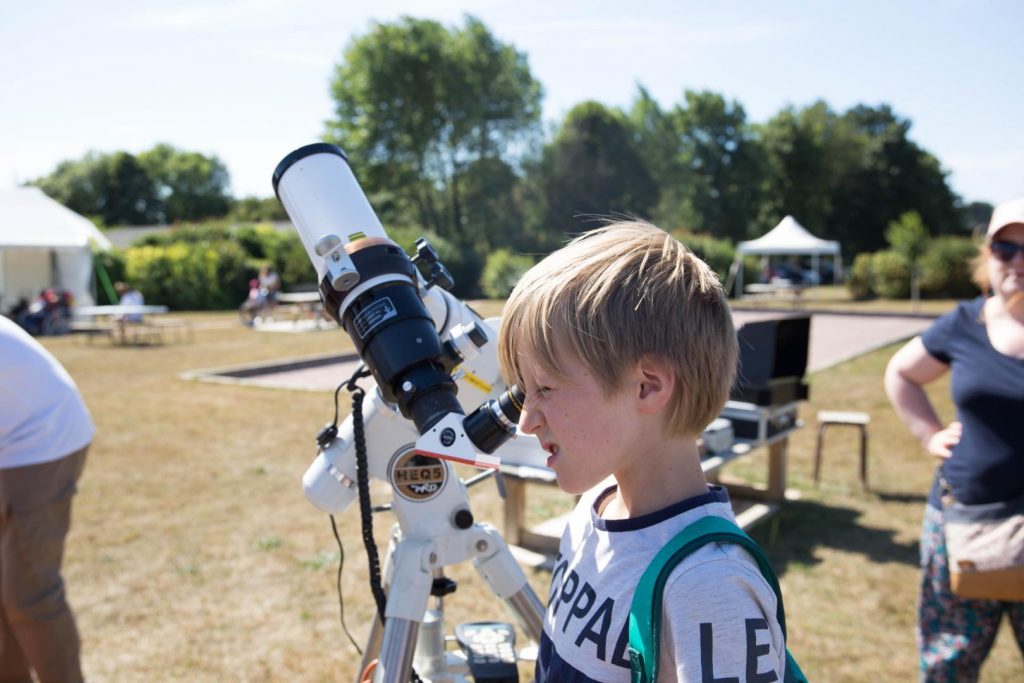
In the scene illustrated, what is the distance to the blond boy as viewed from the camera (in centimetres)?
105

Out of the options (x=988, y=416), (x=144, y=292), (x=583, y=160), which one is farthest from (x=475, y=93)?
(x=988, y=416)

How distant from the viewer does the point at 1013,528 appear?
2.17 m

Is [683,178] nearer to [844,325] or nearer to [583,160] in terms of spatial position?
[583,160]

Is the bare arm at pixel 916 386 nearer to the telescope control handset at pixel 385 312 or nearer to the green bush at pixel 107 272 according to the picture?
the telescope control handset at pixel 385 312

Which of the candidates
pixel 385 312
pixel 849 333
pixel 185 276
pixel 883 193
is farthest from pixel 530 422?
pixel 883 193

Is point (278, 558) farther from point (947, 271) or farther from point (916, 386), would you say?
point (947, 271)

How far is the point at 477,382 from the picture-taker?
1702 mm

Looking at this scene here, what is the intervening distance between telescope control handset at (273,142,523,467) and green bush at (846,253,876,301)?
2799cm

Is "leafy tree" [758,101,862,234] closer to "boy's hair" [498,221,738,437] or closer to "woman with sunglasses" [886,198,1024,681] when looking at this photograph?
"woman with sunglasses" [886,198,1024,681]

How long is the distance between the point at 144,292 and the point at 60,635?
88.6 feet

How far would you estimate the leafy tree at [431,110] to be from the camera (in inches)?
1444

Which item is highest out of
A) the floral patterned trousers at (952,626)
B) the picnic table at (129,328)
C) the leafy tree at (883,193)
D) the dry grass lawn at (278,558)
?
the leafy tree at (883,193)

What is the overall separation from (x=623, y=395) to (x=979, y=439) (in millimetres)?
1720

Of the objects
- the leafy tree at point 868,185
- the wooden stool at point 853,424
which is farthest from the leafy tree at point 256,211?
the wooden stool at point 853,424
